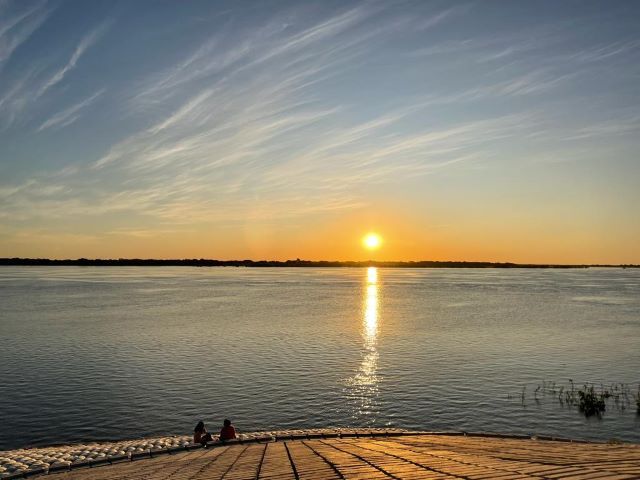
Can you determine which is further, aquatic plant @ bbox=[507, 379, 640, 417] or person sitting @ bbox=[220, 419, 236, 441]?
aquatic plant @ bbox=[507, 379, 640, 417]

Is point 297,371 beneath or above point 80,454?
beneath

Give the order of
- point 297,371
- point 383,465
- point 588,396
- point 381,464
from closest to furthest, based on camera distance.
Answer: point 383,465 → point 381,464 → point 588,396 → point 297,371

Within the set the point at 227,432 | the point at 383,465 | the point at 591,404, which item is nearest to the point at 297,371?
the point at 227,432

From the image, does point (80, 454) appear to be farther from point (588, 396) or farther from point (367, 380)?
point (588, 396)

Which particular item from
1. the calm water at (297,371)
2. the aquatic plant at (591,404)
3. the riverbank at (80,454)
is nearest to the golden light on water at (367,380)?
the calm water at (297,371)

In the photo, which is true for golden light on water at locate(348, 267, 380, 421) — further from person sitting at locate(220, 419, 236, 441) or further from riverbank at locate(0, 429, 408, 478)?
person sitting at locate(220, 419, 236, 441)

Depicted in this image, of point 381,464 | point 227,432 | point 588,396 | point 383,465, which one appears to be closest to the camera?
point 383,465

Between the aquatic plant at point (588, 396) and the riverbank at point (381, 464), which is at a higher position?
the riverbank at point (381, 464)

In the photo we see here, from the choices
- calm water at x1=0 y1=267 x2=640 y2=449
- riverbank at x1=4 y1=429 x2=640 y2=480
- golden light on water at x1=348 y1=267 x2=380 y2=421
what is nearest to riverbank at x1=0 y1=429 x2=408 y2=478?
riverbank at x1=4 y1=429 x2=640 y2=480

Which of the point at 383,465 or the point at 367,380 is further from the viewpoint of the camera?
the point at 367,380

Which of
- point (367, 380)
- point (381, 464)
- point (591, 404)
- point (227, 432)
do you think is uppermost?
point (381, 464)

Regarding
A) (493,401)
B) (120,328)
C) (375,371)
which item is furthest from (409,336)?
(120,328)

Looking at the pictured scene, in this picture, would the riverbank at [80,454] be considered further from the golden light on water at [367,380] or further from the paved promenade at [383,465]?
the golden light on water at [367,380]

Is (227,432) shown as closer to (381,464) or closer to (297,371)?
(381,464)
